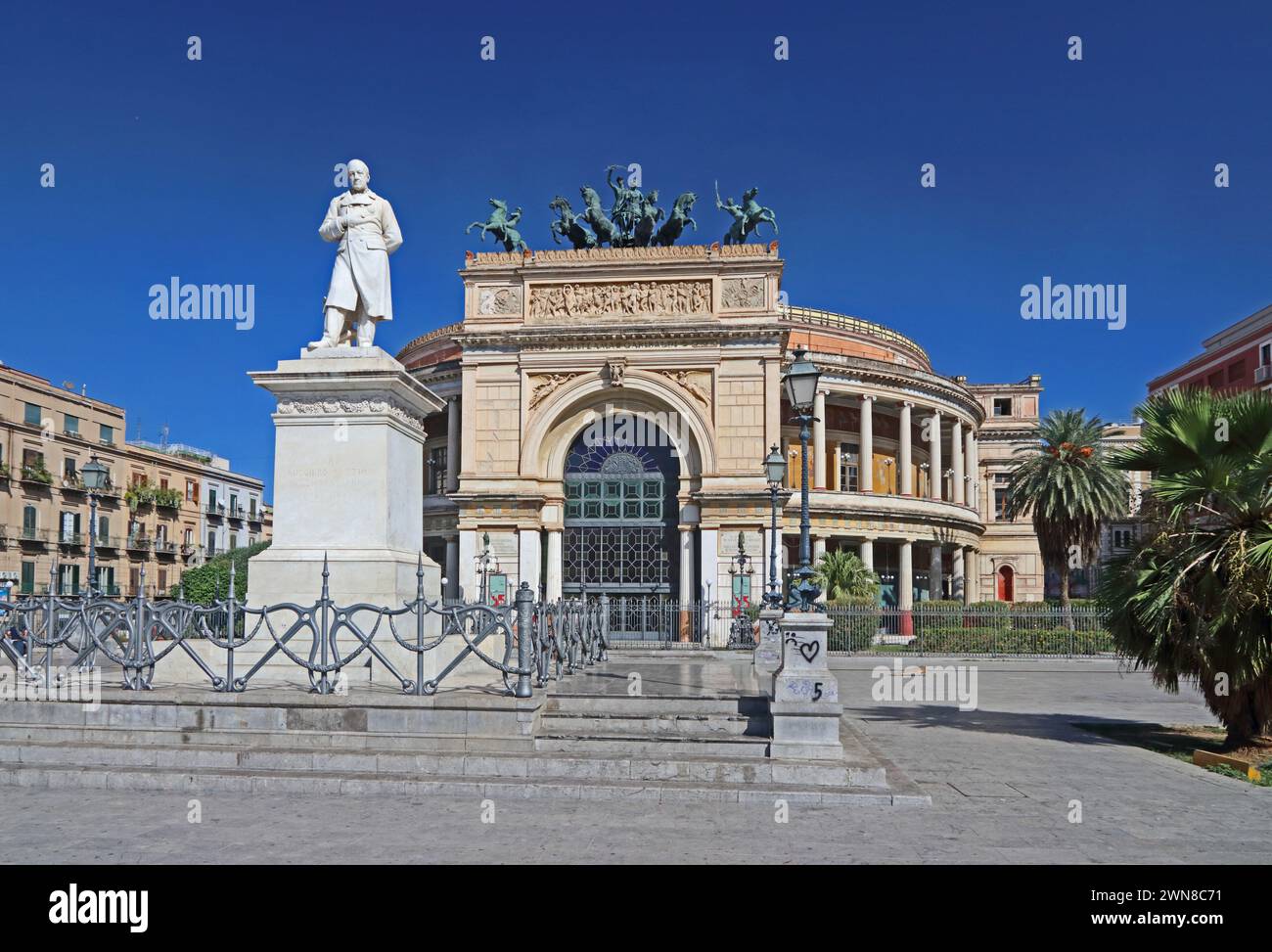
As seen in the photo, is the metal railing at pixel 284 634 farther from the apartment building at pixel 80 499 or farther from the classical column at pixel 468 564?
the apartment building at pixel 80 499

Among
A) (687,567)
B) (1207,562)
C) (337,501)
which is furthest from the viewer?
(687,567)

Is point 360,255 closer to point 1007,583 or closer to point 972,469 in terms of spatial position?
point 972,469

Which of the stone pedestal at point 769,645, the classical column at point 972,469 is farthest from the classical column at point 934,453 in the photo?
the stone pedestal at point 769,645

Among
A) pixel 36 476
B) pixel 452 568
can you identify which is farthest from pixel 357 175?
pixel 36 476

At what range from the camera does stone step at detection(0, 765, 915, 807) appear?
843 centimetres

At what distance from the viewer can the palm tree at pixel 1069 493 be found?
40.5m

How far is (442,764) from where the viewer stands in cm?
892

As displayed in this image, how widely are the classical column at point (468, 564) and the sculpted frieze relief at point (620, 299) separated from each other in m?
9.08

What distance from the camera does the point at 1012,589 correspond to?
61906 mm

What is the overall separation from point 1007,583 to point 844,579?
31264 mm

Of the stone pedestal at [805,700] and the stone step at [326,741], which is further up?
the stone pedestal at [805,700]

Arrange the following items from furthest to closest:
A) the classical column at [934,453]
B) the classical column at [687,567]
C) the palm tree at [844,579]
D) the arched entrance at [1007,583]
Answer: the arched entrance at [1007,583], the classical column at [934,453], the classical column at [687,567], the palm tree at [844,579]
